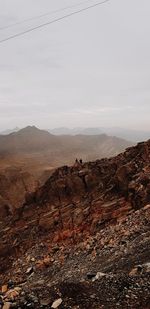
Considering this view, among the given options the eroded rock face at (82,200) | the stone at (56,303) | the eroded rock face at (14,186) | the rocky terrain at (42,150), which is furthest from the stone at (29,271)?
the rocky terrain at (42,150)

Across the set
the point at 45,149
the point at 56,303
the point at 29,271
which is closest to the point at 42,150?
the point at 45,149

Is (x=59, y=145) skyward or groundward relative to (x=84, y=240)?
skyward

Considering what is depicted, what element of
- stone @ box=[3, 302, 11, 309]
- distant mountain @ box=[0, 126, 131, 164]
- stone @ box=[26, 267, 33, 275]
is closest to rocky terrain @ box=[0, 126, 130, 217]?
distant mountain @ box=[0, 126, 131, 164]

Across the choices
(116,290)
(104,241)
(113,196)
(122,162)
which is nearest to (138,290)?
(116,290)

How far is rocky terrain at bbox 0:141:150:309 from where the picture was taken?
1027cm

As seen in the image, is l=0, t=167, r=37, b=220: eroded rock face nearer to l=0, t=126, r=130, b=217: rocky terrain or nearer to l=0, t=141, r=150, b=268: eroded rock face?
l=0, t=126, r=130, b=217: rocky terrain

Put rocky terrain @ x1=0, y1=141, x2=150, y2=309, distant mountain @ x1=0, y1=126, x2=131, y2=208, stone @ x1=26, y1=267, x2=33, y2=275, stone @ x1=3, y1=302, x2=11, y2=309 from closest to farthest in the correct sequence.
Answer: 1. stone @ x1=3, y1=302, x2=11, y2=309
2. rocky terrain @ x1=0, y1=141, x2=150, y2=309
3. stone @ x1=26, y1=267, x2=33, y2=275
4. distant mountain @ x1=0, y1=126, x2=131, y2=208

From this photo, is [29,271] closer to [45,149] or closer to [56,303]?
[56,303]

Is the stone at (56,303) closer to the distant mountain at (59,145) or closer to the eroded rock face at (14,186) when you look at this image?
the eroded rock face at (14,186)

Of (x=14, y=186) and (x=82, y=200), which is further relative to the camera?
(x=14, y=186)

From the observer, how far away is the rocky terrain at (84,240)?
1027 cm

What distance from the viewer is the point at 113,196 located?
19.8m

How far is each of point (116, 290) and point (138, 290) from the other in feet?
1.81

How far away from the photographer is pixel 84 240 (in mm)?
17766
